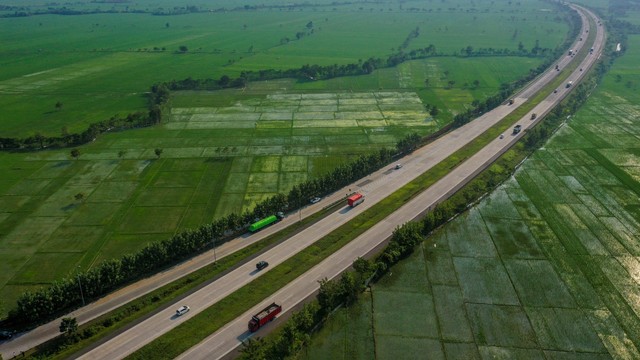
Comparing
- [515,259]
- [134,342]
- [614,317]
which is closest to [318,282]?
[134,342]

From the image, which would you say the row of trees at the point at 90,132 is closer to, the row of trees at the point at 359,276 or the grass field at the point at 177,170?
the grass field at the point at 177,170

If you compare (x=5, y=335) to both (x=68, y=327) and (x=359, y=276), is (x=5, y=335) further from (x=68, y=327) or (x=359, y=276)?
(x=359, y=276)

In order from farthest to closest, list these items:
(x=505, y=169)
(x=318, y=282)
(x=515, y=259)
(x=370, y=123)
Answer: (x=370, y=123), (x=505, y=169), (x=515, y=259), (x=318, y=282)

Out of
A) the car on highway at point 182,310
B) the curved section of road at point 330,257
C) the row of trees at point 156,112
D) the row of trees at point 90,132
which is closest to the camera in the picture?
the curved section of road at point 330,257

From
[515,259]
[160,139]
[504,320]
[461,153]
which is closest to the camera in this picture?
[504,320]

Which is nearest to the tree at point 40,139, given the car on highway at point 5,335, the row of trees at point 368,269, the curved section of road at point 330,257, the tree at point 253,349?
the car on highway at point 5,335

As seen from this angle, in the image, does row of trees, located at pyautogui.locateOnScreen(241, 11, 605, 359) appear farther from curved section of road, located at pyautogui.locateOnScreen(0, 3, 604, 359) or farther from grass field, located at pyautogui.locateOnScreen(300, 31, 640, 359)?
curved section of road, located at pyautogui.locateOnScreen(0, 3, 604, 359)

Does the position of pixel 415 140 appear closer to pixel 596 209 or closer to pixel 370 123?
pixel 370 123
